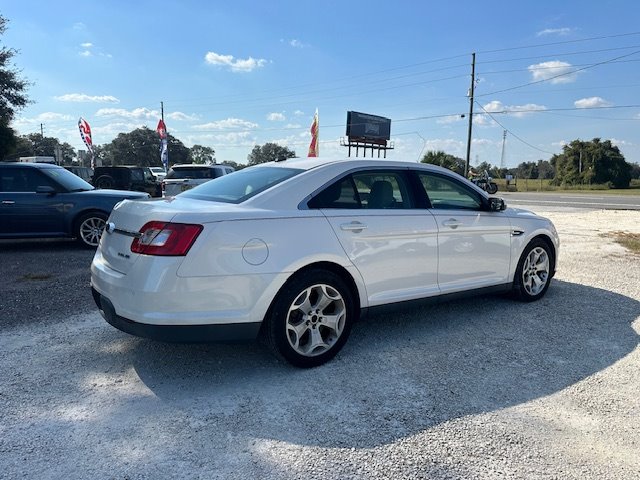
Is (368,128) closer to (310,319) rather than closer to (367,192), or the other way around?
(367,192)

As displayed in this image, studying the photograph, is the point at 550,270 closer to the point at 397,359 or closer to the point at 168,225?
the point at 397,359

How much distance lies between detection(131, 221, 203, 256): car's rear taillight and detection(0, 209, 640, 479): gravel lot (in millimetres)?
962

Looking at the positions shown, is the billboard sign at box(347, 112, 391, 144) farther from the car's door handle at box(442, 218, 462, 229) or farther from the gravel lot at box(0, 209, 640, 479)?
the gravel lot at box(0, 209, 640, 479)

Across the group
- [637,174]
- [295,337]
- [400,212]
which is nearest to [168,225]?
[295,337]

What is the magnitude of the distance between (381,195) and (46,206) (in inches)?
259

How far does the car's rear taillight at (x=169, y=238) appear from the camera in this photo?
3059 mm

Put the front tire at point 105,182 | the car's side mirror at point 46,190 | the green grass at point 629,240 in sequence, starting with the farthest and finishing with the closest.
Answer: the front tire at point 105,182 → the green grass at point 629,240 → the car's side mirror at point 46,190

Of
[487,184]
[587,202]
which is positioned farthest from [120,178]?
[587,202]

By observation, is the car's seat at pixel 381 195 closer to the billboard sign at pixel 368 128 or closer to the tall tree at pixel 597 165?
the billboard sign at pixel 368 128

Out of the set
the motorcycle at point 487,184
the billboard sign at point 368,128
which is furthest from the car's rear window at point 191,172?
the billboard sign at point 368,128

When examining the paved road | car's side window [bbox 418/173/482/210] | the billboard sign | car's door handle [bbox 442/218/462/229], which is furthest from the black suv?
the billboard sign

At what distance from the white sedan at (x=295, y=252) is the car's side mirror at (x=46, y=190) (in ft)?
17.4

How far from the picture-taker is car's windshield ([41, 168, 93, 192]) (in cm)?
834

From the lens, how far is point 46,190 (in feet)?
26.7
